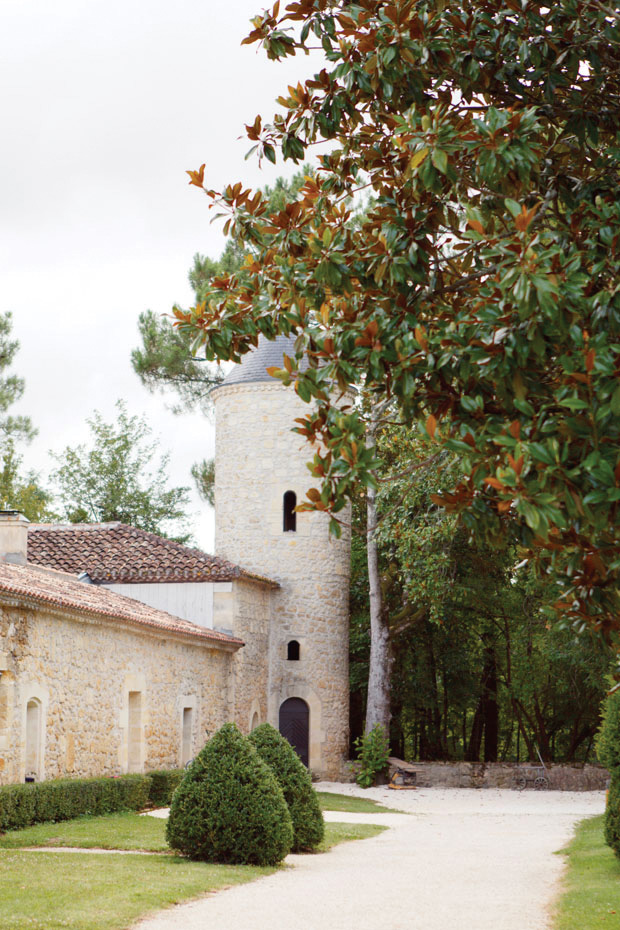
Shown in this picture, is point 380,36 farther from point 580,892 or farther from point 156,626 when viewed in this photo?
point 156,626

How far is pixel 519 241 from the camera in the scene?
14.2 ft

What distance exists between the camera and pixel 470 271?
6105 millimetres

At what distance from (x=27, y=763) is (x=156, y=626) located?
12.3 feet

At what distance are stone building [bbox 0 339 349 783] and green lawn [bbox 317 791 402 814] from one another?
2.78 meters

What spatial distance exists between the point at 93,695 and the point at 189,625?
4.90 meters

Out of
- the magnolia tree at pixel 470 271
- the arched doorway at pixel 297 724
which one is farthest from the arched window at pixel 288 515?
the magnolia tree at pixel 470 271

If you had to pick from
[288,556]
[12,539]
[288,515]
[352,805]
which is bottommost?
[352,805]

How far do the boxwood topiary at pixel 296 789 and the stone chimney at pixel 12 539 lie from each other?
7679mm

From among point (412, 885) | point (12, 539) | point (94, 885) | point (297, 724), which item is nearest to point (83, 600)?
point (12, 539)

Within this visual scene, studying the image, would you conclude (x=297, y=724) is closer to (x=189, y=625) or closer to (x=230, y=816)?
(x=189, y=625)

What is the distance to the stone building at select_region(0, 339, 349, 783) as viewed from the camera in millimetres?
14672

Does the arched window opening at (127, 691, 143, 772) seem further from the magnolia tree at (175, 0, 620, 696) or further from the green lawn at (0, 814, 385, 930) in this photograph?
the magnolia tree at (175, 0, 620, 696)

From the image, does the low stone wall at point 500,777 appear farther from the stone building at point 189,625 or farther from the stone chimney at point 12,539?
the stone chimney at point 12,539

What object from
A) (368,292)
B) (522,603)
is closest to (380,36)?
(368,292)
